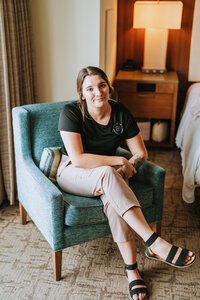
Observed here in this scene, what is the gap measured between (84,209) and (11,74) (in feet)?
3.83

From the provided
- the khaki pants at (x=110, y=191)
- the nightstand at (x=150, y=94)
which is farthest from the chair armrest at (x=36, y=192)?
the nightstand at (x=150, y=94)

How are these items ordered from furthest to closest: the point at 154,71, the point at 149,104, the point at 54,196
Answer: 1. the point at 154,71
2. the point at 149,104
3. the point at 54,196

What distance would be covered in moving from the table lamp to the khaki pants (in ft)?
7.12

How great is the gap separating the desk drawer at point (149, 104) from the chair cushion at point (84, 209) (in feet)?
5.73

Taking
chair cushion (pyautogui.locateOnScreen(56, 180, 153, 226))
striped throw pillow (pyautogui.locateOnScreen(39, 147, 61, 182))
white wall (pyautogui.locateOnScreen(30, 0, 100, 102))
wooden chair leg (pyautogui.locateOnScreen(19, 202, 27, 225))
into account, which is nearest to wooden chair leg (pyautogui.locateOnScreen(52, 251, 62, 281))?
chair cushion (pyautogui.locateOnScreen(56, 180, 153, 226))

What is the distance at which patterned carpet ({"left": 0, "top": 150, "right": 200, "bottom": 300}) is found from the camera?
6.11 feet

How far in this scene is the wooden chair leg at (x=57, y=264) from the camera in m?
1.90

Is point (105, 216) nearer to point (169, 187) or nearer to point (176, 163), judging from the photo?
point (169, 187)

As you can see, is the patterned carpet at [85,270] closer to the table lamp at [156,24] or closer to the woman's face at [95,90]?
the woman's face at [95,90]

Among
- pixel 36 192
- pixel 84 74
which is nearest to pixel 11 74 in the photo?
pixel 84 74

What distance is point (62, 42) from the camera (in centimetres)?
273

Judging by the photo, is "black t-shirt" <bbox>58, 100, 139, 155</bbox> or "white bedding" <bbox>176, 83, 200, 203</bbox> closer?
"black t-shirt" <bbox>58, 100, 139, 155</bbox>

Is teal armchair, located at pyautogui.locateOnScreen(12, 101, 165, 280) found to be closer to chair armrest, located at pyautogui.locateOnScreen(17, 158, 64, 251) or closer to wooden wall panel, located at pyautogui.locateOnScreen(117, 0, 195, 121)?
chair armrest, located at pyautogui.locateOnScreen(17, 158, 64, 251)

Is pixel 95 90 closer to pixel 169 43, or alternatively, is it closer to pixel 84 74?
pixel 84 74
